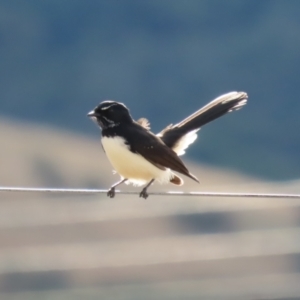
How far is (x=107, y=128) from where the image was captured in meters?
7.72

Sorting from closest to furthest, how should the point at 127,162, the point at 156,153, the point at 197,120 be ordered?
the point at 127,162, the point at 156,153, the point at 197,120

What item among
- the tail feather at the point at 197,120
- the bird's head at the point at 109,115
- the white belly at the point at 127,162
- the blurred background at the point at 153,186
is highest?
the blurred background at the point at 153,186

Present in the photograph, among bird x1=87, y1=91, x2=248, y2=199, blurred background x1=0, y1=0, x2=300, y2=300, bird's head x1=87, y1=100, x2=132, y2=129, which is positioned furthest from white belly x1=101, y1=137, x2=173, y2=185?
blurred background x1=0, y1=0, x2=300, y2=300

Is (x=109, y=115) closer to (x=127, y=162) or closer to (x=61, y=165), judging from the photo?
(x=127, y=162)

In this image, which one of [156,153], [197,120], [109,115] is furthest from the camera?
[197,120]

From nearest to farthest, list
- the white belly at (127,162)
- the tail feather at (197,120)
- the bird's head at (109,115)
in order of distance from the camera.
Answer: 1. the white belly at (127,162)
2. the bird's head at (109,115)
3. the tail feather at (197,120)

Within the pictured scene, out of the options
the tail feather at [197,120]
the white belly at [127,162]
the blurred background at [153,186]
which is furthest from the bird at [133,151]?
the blurred background at [153,186]

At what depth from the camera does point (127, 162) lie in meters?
7.48

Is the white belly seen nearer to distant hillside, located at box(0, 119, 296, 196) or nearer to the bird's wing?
the bird's wing

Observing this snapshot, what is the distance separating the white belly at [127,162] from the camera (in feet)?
24.5

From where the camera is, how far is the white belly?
7.48 metres

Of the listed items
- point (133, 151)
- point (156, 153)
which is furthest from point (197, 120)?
point (133, 151)

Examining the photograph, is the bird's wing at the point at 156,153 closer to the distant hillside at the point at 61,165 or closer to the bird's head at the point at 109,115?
the bird's head at the point at 109,115

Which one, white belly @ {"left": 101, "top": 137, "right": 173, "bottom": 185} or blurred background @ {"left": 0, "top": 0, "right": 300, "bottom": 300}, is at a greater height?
blurred background @ {"left": 0, "top": 0, "right": 300, "bottom": 300}
